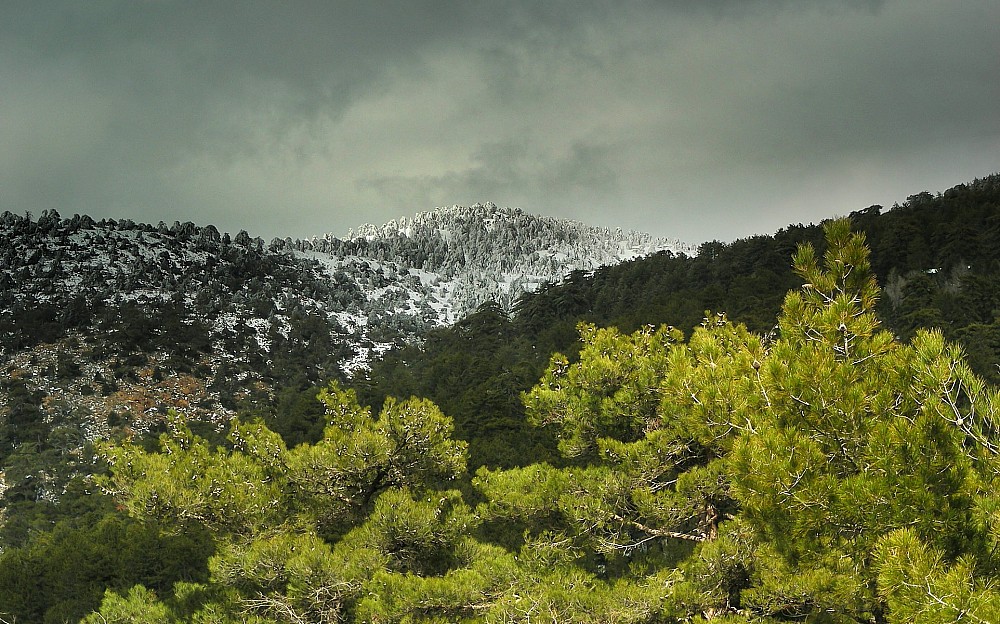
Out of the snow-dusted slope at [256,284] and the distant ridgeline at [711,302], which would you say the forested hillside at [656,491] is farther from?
the snow-dusted slope at [256,284]

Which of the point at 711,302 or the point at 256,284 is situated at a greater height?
the point at 256,284

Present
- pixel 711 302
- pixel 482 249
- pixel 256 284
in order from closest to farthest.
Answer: pixel 711 302 < pixel 256 284 < pixel 482 249

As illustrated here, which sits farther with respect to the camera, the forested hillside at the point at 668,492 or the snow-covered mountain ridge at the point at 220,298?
the snow-covered mountain ridge at the point at 220,298

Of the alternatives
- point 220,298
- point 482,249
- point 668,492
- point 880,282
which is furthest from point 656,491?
point 482,249

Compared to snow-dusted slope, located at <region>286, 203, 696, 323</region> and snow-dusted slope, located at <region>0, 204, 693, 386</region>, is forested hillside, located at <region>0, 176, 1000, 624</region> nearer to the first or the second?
snow-dusted slope, located at <region>0, 204, 693, 386</region>

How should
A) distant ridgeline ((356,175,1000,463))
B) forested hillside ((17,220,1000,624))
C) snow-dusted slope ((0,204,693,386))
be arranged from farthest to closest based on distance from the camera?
snow-dusted slope ((0,204,693,386)) < distant ridgeline ((356,175,1000,463)) < forested hillside ((17,220,1000,624))

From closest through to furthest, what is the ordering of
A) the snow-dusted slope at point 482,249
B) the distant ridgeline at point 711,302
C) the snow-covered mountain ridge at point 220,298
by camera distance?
1. the distant ridgeline at point 711,302
2. the snow-covered mountain ridge at point 220,298
3. the snow-dusted slope at point 482,249

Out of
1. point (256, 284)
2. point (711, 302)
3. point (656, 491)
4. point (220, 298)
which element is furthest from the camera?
point (256, 284)

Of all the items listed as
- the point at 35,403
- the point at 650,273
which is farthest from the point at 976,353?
the point at 35,403

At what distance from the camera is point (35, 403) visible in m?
72.0

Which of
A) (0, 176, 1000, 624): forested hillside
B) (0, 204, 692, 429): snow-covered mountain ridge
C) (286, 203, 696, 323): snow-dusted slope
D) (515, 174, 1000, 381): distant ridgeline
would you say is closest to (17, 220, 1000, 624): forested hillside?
Answer: (0, 176, 1000, 624): forested hillside

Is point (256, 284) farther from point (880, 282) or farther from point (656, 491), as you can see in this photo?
point (656, 491)

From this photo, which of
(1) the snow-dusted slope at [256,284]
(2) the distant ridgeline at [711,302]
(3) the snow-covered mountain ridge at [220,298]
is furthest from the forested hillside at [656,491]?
(1) the snow-dusted slope at [256,284]

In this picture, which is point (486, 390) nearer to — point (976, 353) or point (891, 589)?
point (976, 353)
